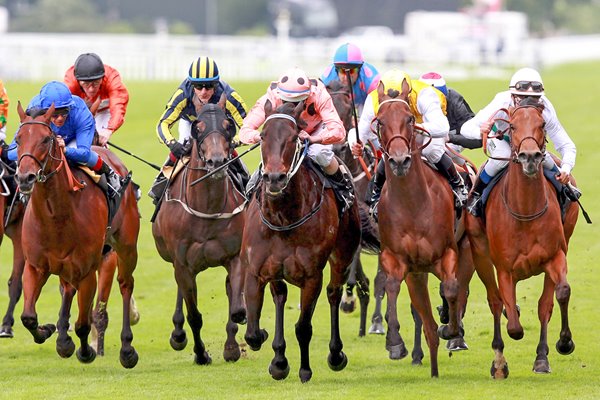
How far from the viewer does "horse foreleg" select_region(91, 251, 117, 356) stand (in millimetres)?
12914

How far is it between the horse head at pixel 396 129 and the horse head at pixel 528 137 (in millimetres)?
752

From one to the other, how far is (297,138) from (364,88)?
394 centimetres

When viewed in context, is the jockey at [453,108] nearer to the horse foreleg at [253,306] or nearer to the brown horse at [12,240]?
the horse foreleg at [253,306]

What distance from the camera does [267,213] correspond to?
10.8 metres

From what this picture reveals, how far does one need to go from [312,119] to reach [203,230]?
4.97 ft

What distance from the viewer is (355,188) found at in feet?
45.2

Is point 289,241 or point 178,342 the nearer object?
point 289,241

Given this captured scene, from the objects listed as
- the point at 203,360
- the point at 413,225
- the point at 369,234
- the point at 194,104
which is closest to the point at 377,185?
the point at 413,225

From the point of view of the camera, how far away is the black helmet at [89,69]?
520 inches

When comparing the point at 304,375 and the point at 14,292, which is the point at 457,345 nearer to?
the point at 304,375

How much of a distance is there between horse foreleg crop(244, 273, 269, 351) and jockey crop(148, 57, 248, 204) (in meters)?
1.78

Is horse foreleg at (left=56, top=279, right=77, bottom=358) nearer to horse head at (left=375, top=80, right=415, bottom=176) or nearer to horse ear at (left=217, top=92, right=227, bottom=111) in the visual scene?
horse ear at (left=217, top=92, right=227, bottom=111)

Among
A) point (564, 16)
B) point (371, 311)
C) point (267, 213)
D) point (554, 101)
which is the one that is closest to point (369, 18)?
point (564, 16)

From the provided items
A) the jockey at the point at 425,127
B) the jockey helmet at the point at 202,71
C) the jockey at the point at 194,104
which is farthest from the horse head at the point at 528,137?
the jockey helmet at the point at 202,71
